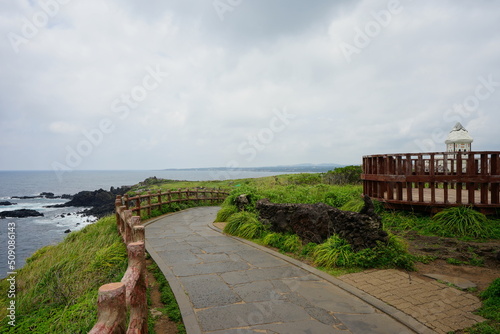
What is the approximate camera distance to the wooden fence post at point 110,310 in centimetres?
176

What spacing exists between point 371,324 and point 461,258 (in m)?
3.38

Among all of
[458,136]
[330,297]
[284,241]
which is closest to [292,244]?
[284,241]

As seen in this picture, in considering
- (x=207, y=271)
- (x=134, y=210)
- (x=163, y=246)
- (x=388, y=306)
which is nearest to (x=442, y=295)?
(x=388, y=306)

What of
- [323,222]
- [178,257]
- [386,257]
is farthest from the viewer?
[323,222]

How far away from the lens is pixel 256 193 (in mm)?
11492

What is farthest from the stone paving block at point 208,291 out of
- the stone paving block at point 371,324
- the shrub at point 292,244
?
the shrub at point 292,244

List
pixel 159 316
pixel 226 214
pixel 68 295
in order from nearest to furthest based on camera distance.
Answer: pixel 159 316 < pixel 68 295 < pixel 226 214

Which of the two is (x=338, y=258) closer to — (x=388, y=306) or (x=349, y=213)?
(x=349, y=213)

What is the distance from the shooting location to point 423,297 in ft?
14.1

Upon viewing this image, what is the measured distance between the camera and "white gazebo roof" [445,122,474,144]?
54.5ft

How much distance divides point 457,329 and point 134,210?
36.9ft

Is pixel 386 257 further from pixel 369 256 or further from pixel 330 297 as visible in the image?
pixel 330 297

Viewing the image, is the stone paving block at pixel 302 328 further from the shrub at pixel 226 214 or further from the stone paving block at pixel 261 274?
the shrub at pixel 226 214

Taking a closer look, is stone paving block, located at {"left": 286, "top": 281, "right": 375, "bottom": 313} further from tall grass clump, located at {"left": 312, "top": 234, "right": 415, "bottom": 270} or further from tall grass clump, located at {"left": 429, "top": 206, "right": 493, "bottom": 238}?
tall grass clump, located at {"left": 429, "top": 206, "right": 493, "bottom": 238}
